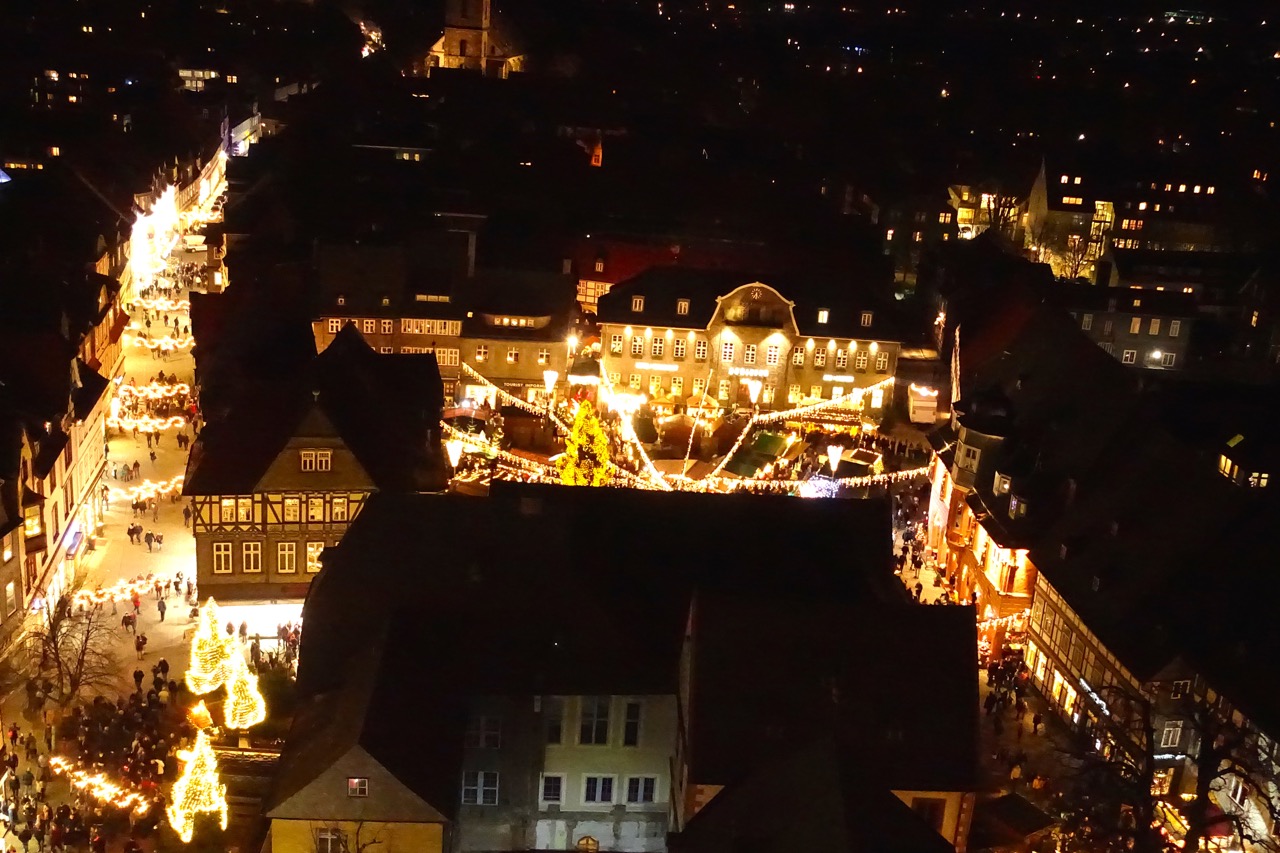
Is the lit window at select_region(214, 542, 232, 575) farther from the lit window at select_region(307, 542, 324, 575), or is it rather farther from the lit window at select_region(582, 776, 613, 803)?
the lit window at select_region(582, 776, 613, 803)

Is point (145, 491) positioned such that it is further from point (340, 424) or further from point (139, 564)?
point (340, 424)

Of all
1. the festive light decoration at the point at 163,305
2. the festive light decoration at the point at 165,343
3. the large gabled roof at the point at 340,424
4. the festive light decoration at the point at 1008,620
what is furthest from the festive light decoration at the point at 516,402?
the festive light decoration at the point at 163,305

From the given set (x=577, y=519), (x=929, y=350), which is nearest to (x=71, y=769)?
(x=577, y=519)

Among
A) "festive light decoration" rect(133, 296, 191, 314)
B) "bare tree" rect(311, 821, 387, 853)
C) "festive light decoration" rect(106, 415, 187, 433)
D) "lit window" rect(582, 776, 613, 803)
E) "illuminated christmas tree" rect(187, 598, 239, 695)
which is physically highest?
"festive light decoration" rect(133, 296, 191, 314)

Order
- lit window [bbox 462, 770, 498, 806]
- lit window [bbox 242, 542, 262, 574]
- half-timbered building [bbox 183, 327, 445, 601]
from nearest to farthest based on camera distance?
lit window [bbox 462, 770, 498, 806] < half-timbered building [bbox 183, 327, 445, 601] < lit window [bbox 242, 542, 262, 574]

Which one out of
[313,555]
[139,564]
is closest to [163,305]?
[139,564]

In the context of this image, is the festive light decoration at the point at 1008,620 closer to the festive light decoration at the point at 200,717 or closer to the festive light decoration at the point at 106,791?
the festive light decoration at the point at 200,717

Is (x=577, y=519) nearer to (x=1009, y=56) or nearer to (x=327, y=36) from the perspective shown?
(x=327, y=36)

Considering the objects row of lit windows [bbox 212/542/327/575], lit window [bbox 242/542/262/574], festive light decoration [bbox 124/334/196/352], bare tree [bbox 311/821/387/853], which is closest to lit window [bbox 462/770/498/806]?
bare tree [bbox 311/821/387/853]
